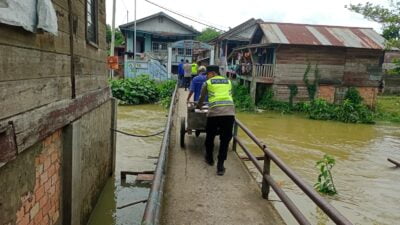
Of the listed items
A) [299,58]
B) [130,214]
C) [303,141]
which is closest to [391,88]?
[299,58]

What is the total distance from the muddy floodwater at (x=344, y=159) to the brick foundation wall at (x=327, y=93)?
2805mm

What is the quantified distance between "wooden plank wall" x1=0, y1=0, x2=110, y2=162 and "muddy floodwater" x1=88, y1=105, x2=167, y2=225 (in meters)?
2.15

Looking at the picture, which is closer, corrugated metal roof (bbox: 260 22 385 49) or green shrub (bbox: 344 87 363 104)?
corrugated metal roof (bbox: 260 22 385 49)

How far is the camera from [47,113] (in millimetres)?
3512

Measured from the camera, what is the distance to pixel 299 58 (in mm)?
21109

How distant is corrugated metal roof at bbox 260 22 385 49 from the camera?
68.1 feet

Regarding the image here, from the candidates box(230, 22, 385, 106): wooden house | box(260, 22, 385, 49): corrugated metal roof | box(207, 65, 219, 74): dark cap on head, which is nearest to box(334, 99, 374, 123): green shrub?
box(230, 22, 385, 106): wooden house

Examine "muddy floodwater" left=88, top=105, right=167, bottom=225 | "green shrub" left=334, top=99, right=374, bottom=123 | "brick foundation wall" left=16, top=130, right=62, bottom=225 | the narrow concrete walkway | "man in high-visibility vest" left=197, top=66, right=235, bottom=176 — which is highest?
"man in high-visibility vest" left=197, top=66, right=235, bottom=176

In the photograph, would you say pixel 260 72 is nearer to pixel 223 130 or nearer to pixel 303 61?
pixel 303 61

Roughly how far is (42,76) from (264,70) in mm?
19182

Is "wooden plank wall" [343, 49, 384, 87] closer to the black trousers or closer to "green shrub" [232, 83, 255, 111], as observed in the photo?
"green shrub" [232, 83, 255, 111]

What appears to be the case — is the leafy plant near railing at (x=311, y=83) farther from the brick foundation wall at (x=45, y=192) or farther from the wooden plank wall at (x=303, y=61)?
the brick foundation wall at (x=45, y=192)

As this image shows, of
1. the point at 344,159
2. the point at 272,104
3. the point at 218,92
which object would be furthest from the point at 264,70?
the point at 218,92

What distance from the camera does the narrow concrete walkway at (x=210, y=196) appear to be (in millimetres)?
4105
